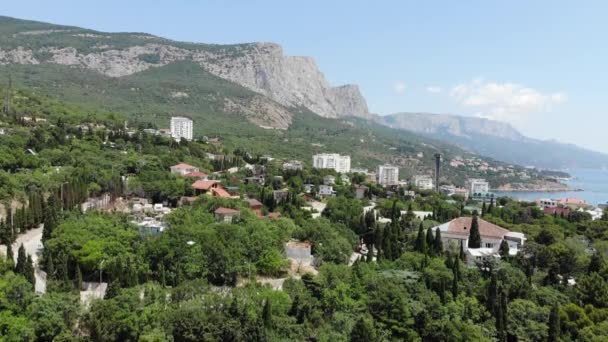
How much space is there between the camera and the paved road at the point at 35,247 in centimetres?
2462

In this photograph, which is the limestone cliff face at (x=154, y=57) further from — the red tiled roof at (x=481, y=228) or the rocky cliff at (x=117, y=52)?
the red tiled roof at (x=481, y=228)

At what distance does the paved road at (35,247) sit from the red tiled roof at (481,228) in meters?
26.1

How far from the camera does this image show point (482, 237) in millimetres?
36938

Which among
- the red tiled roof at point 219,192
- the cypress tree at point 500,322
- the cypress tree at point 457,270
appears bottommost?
the cypress tree at point 500,322

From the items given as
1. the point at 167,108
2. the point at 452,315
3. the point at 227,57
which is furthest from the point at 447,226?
the point at 227,57

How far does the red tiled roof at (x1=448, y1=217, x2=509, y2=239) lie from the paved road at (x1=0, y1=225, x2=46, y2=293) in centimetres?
2609

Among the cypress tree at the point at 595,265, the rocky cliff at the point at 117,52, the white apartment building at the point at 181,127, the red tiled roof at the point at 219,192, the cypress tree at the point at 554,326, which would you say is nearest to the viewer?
the cypress tree at the point at 554,326

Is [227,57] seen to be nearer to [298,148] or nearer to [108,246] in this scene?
[298,148]

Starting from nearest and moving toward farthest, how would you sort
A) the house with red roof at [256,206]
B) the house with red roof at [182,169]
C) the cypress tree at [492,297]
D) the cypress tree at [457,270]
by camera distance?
the cypress tree at [492,297] < the cypress tree at [457,270] < the house with red roof at [256,206] < the house with red roof at [182,169]

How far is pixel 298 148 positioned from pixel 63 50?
69865 mm

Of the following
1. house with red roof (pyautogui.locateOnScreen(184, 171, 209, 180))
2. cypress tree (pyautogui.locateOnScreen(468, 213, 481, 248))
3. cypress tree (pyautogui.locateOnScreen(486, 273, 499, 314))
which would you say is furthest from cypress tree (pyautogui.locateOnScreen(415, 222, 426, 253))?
house with red roof (pyautogui.locateOnScreen(184, 171, 209, 180))

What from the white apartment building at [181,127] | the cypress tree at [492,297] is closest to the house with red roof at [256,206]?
the cypress tree at [492,297]

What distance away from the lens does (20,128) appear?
49562mm

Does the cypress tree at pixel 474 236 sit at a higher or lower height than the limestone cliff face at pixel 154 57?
lower
